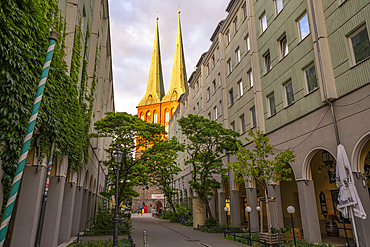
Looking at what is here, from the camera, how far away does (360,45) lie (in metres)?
12.0

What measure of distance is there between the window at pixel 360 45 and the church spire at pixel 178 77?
241 feet

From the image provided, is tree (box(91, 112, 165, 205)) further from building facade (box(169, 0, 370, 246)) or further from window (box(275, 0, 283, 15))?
window (box(275, 0, 283, 15))

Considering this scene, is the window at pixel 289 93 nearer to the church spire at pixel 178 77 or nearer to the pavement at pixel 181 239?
the pavement at pixel 181 239

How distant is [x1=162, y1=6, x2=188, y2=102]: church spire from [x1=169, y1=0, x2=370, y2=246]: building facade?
5868 centimetres

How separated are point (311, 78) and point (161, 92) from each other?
8090cm

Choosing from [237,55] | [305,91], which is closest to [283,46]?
[305,91]

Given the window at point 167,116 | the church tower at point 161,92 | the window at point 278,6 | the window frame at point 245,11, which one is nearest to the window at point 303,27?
the window at point 278,6

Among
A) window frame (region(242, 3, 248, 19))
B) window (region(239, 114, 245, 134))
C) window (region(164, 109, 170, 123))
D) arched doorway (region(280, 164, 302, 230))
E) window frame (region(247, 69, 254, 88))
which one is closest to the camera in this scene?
arched doorway (region(280, 164, 302, 230))

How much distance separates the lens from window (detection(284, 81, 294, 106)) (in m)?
17.0

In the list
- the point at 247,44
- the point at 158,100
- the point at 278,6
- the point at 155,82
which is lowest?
the point at 278,6

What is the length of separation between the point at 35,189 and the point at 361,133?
42.1 ft

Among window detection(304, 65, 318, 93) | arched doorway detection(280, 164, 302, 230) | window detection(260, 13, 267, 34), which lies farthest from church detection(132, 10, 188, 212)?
window detection(304, 65, 318, 93)

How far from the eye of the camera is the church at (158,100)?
79.0m

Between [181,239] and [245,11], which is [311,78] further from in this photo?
[181,239]
